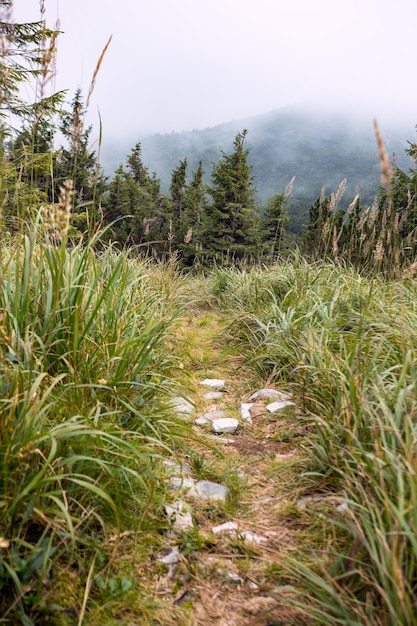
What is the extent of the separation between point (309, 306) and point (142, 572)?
2.88 meters

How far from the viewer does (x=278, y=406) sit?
2580mm

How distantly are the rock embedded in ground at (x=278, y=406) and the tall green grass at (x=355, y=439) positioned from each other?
90mm

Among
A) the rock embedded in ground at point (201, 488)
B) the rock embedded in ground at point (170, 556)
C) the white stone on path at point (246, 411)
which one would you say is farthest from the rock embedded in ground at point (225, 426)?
the rock embedded in ground at point (170, 556)

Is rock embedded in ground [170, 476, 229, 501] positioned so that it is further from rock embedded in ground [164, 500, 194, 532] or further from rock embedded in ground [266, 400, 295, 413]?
rock embedded in ground [266, 400, 295, 413]

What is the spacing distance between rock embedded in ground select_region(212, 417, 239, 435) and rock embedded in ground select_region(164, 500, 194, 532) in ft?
2.59

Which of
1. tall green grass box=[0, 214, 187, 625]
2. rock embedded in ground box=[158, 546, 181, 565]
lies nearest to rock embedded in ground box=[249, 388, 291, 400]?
tall green grass box=[0, 214, 187, 625]

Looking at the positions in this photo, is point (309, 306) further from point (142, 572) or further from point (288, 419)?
point (142, 572)

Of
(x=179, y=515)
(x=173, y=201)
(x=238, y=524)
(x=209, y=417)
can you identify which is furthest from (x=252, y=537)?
(x=173, y=201)

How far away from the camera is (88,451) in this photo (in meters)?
1.41

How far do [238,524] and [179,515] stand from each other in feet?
0.85

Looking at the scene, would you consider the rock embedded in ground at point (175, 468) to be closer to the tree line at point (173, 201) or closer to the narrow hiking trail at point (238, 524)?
the narrow hiking trail at point (238, 524)

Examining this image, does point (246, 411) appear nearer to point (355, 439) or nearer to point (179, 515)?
point (179, 515)

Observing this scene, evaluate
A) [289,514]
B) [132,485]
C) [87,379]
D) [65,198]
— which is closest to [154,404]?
[87,379]

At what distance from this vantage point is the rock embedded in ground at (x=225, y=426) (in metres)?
2.35
